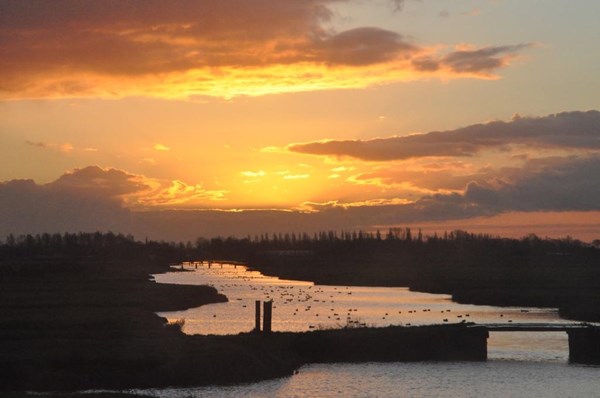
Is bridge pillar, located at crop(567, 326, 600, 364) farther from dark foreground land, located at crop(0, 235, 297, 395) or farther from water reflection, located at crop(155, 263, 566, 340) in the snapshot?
dark foreground land, located at crop(0, 235, 297, 395)

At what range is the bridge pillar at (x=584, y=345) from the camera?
6262 centimetres

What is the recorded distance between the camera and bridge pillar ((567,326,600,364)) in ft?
205

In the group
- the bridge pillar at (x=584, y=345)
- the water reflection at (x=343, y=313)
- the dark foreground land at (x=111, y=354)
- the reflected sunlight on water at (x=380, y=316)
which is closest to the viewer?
the dark foreground land at (x=111, y=354)

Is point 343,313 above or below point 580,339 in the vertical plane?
below

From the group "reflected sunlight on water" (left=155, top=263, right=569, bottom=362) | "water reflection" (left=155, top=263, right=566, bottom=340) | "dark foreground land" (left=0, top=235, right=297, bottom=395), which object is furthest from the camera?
"water reflection" (left=155, top=263, right=566, bottom=340)

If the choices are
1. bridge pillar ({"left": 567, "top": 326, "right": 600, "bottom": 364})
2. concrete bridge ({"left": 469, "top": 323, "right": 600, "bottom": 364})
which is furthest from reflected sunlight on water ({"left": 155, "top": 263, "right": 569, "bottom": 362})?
concrete bridge ({"left": 469, "top": 323, "right": 600, "bottom": 364})

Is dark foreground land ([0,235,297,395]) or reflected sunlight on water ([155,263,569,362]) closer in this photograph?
dark foreground land ([0,235,297,395])

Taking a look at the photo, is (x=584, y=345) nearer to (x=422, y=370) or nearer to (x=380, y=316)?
(x=422, y=370)

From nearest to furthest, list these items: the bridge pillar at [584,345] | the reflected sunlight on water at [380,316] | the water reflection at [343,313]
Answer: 1. the bridge pillar at [584,345]
2. the reflected sunlight on water at [380,316]
3. the water reflection at [343,313]

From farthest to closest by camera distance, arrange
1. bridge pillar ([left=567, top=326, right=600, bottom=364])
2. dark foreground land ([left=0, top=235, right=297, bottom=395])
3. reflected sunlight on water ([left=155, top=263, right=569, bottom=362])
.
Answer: reflected sunlight on water ([left=155, top=263, right=569, bottom=362]) → bridge pillar ([left=567, top=326, right=600, bottom=364]) → dark foreground land ([left=0, top=235, right=297, bottom=395])

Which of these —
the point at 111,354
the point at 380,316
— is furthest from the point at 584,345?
the point at 111,354

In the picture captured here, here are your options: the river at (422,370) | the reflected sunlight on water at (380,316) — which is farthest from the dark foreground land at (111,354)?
the reflected sunlight on water at (380,316)

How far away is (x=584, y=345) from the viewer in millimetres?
63188

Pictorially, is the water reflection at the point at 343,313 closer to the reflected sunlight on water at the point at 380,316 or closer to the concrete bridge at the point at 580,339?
the reflected sunlight on water at the point at 380,316
